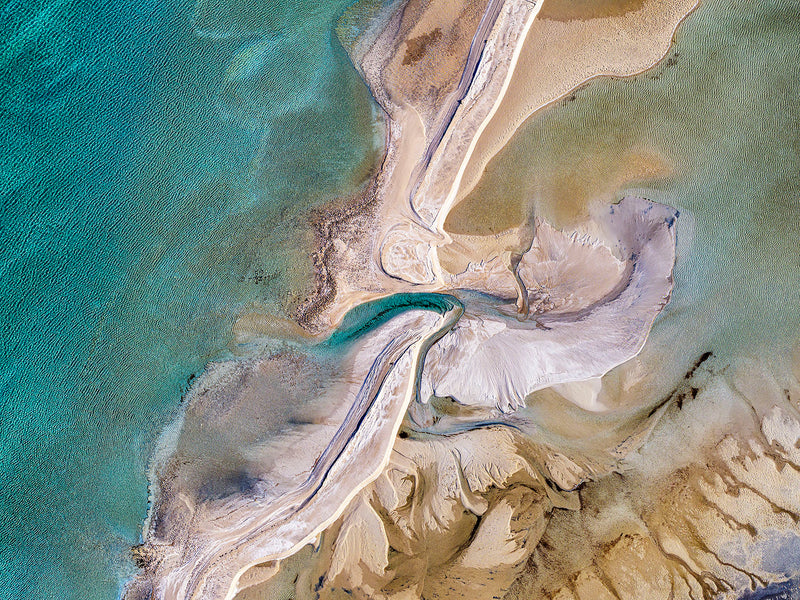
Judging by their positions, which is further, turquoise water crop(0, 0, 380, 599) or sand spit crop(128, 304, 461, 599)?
turquoise water crop(0, 0, 380, 599)

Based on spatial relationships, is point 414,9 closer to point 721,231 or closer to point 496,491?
point 721,231

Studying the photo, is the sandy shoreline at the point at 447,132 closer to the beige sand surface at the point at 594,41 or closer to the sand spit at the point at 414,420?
the beige sand surface at the point at 594,41

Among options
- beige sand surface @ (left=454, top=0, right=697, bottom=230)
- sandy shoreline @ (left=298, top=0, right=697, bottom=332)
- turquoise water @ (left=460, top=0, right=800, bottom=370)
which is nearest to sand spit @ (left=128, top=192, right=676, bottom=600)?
turquoise water @ (left=460, top=0, right=800, bottom=370)

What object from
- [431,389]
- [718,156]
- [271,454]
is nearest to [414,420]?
[431,389]

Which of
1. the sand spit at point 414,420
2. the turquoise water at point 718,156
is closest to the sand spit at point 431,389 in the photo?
the sand spit at point 414,420

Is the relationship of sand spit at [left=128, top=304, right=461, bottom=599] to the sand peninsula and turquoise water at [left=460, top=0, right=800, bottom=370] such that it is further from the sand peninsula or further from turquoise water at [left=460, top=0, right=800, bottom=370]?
turquoise water at [left=460, top=0, right=800, bottom=370]

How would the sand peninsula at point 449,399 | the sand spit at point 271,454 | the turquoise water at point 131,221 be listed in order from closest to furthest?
1. the sand peninsula at point 449,399
2. the sand spit at point 271,454
3. the turquoise water at point 131,221
